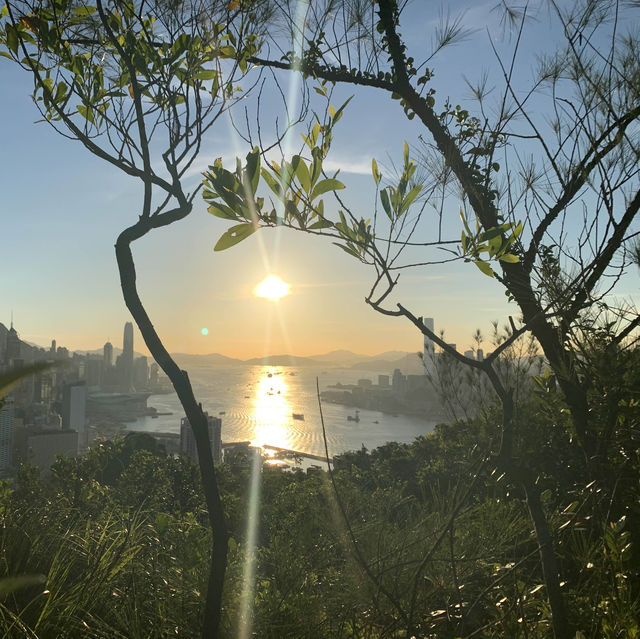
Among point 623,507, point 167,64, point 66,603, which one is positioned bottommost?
point 66,603

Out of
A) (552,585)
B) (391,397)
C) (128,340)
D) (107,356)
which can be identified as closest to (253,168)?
(552,585)

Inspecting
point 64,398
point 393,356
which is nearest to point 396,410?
point 393,356

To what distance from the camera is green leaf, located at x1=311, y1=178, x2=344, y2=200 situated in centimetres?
72

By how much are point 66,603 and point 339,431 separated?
19.1 metres

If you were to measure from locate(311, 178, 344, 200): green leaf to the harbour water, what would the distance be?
4625 mm

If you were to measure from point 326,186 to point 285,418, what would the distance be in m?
27.9

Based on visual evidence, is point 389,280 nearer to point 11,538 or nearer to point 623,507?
point 623,507

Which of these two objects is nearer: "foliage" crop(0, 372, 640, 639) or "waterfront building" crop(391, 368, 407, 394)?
"foliage" crop(0, 372, 640, 639)

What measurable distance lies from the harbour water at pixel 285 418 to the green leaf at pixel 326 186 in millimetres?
4625

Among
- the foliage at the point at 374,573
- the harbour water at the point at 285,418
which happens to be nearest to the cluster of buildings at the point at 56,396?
the foliage at the point at 374,573

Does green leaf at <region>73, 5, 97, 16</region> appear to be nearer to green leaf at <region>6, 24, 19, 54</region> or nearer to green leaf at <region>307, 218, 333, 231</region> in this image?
green leaf at <region>6, 24, 19, 54</region>

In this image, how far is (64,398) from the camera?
60.2 feet

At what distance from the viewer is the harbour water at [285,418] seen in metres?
18.7

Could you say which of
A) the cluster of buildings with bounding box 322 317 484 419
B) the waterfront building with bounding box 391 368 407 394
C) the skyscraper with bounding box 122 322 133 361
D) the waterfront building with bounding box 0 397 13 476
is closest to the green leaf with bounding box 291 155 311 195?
the waterfront building with bounding box 0 397 13 476
